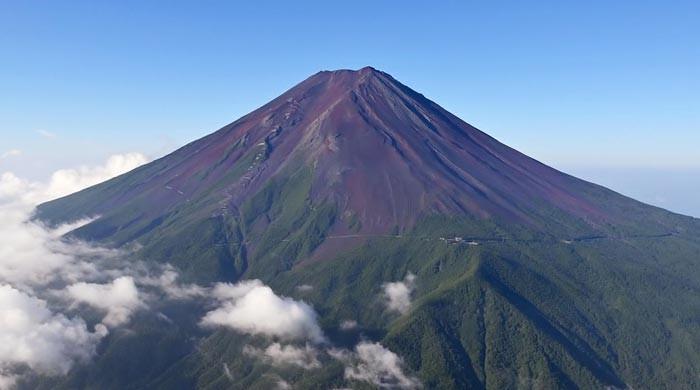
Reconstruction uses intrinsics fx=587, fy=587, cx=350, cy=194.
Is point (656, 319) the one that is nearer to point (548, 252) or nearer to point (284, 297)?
point (548, 252)

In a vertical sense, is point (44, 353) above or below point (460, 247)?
below

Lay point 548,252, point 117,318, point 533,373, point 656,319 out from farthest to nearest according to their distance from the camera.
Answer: point 548,252 → point 117,318 → point 656,319 → point 533,373

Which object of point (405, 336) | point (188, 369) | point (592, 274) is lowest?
point (188, 369)

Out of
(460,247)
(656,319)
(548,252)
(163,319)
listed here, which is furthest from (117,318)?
(656,319)

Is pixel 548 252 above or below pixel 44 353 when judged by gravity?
above

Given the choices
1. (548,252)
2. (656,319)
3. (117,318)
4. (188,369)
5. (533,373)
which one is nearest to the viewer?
(533,373)

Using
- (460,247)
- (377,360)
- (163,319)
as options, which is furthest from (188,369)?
(460,247)

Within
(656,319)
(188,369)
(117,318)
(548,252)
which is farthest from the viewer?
(548,252)

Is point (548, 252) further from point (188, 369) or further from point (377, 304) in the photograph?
point (188, 369)

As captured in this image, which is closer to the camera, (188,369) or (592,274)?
(188,369)
